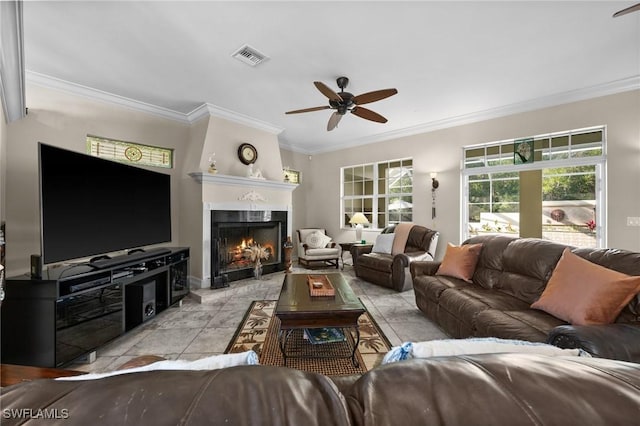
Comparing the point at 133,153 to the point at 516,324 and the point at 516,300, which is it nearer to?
the point at 516,324

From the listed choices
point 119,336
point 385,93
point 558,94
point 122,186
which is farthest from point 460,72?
point 119,336

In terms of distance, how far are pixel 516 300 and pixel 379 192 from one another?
3.67 m

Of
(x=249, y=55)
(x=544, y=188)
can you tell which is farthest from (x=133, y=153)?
(x=544, y=188)

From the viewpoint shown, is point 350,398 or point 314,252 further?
point 314,252

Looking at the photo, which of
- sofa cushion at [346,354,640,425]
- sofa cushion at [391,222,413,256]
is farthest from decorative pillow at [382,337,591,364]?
sofa cushion at [391,222,413,256]

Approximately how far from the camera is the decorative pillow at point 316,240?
532cm

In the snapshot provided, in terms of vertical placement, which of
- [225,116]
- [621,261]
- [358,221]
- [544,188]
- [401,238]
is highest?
[225,116]

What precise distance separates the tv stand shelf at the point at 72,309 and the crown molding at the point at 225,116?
245cm

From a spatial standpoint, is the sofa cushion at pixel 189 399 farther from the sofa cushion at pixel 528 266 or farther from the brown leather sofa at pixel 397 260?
the brown leather sofa at pixel 397 260

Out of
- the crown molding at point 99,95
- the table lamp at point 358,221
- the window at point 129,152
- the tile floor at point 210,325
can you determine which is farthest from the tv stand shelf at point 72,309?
the table lamp at point 358,221

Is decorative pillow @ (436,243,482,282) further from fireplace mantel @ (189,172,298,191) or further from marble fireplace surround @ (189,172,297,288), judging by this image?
fireplace mantel @ (189,172,298,191)

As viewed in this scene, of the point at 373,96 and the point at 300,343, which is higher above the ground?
the point at 373,96

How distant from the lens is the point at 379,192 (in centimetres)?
557

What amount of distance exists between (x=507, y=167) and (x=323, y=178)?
378 cm
